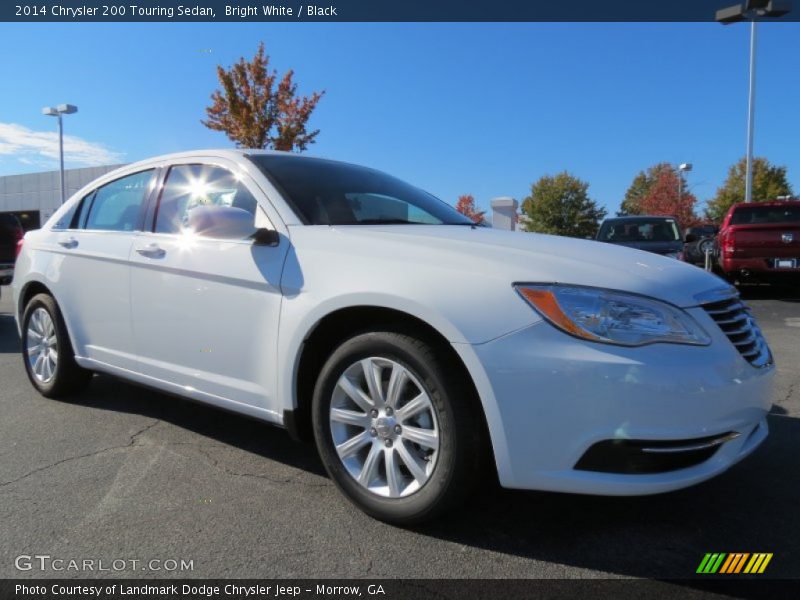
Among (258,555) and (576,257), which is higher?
(576,257)

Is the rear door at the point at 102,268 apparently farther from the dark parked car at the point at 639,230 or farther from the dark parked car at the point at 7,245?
the dark parked car at the point at 639,230

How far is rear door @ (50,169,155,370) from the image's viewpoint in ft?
11.5

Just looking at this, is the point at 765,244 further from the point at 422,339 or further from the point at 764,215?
the point at 422,339

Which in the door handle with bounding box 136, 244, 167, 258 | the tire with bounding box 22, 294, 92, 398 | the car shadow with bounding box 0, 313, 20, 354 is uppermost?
the door handle with bounding box 136, 244, 167, 258

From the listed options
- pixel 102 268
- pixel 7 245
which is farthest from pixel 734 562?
pixel 7 245

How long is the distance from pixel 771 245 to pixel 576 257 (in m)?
9.24

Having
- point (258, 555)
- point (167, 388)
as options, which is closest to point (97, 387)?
point (167, 388)

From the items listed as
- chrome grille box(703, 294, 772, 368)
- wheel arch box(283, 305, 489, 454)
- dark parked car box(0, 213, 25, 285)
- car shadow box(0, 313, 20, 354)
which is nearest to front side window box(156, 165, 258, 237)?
wheel arch box(283, 305, 489, 454)

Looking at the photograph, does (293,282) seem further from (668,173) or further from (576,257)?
(668,173)

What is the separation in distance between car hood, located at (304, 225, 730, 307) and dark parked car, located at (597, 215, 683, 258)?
27.6ft

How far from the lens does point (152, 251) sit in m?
3.29

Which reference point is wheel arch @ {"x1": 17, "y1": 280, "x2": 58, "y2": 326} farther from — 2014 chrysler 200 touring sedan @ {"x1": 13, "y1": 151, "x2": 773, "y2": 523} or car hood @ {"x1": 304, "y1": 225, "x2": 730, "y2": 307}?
car hood @ {"x1": 304, "y1": 225, "x2": 730, "y2": 307}

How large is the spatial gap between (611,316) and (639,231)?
9.64m

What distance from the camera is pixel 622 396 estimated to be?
1.98 m
